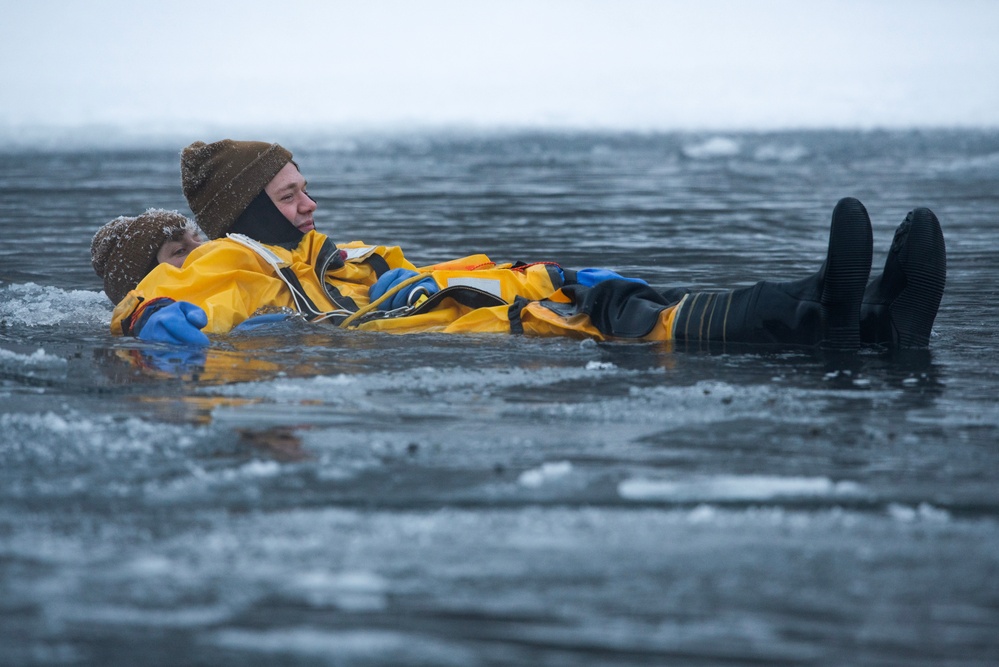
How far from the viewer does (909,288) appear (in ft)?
15.4

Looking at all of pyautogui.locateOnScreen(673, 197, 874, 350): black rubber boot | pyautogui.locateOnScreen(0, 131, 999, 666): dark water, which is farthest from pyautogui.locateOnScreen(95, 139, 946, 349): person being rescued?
pyautogui.locateOnScreen(0, 131, 999, 666): dark water

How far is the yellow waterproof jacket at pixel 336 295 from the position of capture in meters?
5.30

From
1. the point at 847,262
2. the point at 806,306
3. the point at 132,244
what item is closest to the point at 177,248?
the point at 132,244

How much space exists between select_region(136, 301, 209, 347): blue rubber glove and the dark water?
0.09 metres

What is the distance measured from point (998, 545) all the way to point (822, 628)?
25.5 inches

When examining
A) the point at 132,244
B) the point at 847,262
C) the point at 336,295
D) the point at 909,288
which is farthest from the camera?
the point at 132,244

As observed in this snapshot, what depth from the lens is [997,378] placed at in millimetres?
4383

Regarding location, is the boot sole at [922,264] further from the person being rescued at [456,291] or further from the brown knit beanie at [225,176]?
the brown knit beanie at [225,176]

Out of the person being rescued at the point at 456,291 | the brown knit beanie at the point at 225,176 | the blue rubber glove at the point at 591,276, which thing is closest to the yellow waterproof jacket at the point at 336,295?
the person being rescued at the point at 456,291

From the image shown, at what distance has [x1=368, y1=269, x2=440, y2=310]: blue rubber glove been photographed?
5582 mm

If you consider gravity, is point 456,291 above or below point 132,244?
below

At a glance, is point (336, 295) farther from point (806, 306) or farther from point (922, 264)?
point (922, 264)

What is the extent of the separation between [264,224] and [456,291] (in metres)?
1.17

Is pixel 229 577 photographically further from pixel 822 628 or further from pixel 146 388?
pixel 146 388
